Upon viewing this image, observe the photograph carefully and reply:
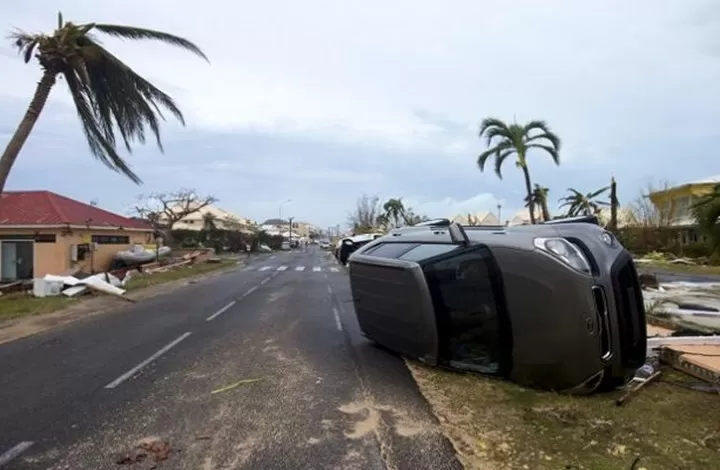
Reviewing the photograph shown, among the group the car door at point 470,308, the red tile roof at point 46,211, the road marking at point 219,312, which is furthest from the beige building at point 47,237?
the car door at point 470,308

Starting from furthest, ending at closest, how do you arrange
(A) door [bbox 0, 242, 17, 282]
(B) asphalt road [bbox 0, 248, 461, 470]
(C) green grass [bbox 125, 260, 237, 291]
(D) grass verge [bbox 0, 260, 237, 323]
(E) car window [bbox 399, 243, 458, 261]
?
(A) door [bbox 0, 242, 17, 282]
(C) green grass [bbox 125, 260, 237, 291]
(D) grass verge [bbox 0, 260, 237, 323]
(E) car window [bbox 399, 243, 458, 261]
(B) asphalt road [bbox 0, 248, 461, 470]

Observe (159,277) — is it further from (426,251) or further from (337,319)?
(426,251)

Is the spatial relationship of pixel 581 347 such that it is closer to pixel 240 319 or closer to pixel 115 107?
pixel 240 319

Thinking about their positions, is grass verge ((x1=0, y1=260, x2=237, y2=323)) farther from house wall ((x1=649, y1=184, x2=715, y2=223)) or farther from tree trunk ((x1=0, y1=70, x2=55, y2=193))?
house wall ((x1=649, y1=184, x2=715, y2=223))

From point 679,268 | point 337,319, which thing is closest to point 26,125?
point 337,319

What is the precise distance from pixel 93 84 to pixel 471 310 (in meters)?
14.2

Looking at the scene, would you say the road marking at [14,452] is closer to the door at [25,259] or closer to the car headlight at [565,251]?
the car headlight at [565,251]

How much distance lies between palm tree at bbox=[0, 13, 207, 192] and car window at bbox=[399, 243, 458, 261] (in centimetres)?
1225

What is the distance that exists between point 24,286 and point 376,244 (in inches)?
662

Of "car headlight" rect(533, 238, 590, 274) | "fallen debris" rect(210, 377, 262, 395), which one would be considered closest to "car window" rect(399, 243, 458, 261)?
"car headlight" rect(533, 238, 590, 274)

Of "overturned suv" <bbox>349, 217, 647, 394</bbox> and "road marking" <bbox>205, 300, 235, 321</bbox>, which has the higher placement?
"overturned suv" <bbox>349, 217, 647, 394</bbox>

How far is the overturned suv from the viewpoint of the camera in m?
5.68

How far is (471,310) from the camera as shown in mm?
6562

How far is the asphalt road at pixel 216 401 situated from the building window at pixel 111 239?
22844 mm
